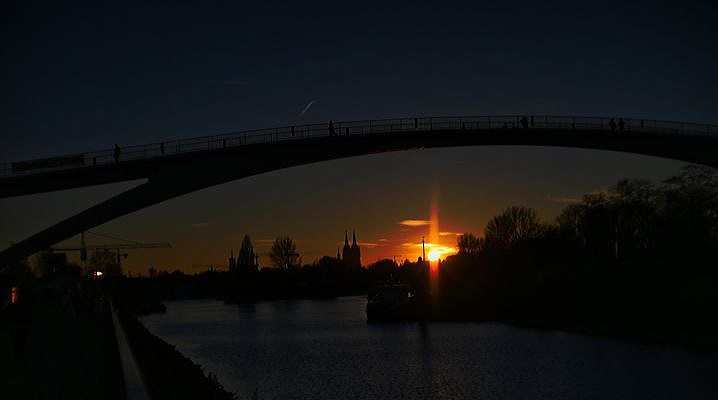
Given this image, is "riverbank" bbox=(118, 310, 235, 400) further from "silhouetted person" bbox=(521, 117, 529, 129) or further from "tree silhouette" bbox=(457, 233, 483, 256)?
"tree silhouette" bbox=(457, 233, 483, 256)

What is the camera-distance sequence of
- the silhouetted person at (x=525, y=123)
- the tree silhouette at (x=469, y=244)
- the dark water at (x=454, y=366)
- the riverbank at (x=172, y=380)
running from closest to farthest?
the riverbank at (x=172, y=380)
the dark water at (x=454, y=366)
the silhouetted person at (x=525, y=123)
the tree silhouette at (x=469, y=244)

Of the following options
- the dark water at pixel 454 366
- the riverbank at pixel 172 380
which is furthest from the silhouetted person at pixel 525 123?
the riverbank at pixel 172 380

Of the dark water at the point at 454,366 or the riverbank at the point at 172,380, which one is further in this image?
the dark water at the point at 454,366

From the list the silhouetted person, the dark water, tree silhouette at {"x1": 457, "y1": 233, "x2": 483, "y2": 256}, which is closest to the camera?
the dark water

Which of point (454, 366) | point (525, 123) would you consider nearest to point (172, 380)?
point (454, 366)

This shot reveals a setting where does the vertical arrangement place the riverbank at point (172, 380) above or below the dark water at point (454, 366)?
above

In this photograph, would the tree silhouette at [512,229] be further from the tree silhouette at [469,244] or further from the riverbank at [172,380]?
the riverbank at [172,380]

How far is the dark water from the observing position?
27.8 meters

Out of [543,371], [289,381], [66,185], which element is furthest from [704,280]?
[66,185]

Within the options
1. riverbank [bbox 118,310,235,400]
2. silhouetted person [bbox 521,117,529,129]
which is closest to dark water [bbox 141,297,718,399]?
riverbank [bbox 118,310,235,400]

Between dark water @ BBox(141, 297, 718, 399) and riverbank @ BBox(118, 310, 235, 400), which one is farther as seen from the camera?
dark water @ BBox(141, 297, 718, 399)

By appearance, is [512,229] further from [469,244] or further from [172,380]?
[172,380]

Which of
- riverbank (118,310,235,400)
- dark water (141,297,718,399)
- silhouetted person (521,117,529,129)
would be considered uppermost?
silhouetted person (521,117,529,129)

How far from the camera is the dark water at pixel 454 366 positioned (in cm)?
2778
